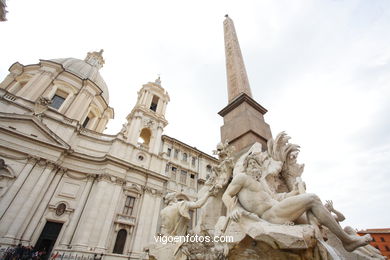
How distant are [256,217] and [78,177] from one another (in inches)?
737

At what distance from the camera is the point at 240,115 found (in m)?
5.48

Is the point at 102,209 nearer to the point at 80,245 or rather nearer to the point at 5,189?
the point at 80,245

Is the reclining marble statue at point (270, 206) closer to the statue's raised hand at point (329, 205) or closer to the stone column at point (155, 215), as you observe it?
the statue's raised hand at point (329, 205)

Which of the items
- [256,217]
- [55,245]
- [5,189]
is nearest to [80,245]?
[55,245]

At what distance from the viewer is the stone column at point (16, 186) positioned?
494 inches

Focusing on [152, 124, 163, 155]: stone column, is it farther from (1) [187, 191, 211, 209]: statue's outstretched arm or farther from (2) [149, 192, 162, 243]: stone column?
(1) [187, 191, 211, 209]: statue's outstretched arm

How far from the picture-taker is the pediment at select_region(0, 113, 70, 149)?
49.3ft

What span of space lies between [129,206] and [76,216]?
423 cm

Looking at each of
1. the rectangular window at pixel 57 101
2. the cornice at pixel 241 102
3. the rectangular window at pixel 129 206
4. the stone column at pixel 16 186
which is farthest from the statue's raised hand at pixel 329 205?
the rectangular window at pixel 57 101

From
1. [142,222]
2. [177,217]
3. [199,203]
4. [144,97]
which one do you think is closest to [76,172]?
[142,222]

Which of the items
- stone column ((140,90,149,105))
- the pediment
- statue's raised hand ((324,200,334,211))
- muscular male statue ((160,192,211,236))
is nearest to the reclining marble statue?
statue's raised hand ((324,200,334,211))

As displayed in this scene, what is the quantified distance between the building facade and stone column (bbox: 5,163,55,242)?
0.19 ft

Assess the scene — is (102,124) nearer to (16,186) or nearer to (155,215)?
(16,186)

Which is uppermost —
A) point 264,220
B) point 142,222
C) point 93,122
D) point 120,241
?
point 93,122
